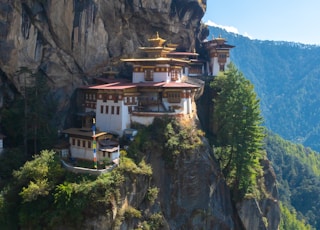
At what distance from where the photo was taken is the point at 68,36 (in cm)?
4341

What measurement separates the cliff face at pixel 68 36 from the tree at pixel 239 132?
45.9ft

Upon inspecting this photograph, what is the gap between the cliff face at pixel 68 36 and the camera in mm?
39156

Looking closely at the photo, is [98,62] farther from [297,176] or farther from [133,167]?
[297,176]

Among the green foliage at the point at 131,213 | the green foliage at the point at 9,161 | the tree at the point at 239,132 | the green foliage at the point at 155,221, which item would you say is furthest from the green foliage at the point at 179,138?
the green foliage at the point at 9,161

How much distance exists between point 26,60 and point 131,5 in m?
16.9

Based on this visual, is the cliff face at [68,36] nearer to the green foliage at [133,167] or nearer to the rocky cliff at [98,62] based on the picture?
the rocky cliff at [98,62]

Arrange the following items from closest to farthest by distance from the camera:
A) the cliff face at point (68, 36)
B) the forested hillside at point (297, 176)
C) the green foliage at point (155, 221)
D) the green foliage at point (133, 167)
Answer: the green foliage at point (133, 167)
the green foliage at point (155, 221)
the cliff face at point (68, 36)
the forested hillside at point (297, 176)

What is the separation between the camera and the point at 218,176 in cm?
4453

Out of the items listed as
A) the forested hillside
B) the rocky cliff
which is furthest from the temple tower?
the forested hillside

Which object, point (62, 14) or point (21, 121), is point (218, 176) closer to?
point (21, 121)

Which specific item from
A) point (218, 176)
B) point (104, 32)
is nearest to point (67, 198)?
point (218, 176)

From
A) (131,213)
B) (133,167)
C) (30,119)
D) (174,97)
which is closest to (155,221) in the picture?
(131,213)

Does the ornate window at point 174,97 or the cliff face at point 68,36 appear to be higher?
the cliff face at point 68,36

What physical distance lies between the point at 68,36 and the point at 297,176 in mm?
129357
